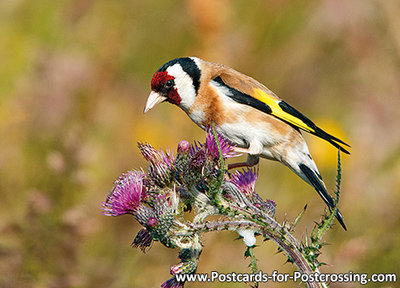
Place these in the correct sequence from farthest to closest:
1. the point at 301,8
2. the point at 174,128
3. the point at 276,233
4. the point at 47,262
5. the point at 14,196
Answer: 1. the point at 301,8
2. the point at 174,128
3. the point at 14,196
4. the point at 47,262
5. the point at 276,233

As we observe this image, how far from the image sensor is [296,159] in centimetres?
374

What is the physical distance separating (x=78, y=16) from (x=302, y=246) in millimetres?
4127

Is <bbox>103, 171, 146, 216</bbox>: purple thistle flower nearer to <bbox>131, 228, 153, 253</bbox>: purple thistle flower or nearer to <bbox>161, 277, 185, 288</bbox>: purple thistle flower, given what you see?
<bbox>131, 228, 153, 253</bbox>: purple thistle flower

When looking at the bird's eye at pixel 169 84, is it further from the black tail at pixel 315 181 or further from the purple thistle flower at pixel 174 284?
the purple thistle flower at pixel 174 284

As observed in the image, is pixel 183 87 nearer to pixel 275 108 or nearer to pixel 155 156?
pixel 275 108

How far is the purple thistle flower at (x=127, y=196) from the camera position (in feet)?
8.52

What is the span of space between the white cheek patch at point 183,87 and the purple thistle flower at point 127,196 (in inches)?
48.3

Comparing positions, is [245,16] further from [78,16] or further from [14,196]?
[14,196]

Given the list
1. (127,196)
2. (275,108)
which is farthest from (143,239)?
(275,108)

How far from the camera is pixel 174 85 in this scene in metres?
3.77

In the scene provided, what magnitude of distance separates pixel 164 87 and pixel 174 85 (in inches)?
3.1

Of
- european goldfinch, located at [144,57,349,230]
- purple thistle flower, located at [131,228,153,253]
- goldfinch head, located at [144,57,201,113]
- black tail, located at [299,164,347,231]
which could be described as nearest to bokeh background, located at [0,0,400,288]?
black tail, located at [299,164,347,231]

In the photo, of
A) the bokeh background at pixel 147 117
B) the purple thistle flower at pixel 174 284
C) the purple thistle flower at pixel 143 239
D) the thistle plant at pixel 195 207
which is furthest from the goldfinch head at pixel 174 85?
the purple thistle flower at pixel 174 284

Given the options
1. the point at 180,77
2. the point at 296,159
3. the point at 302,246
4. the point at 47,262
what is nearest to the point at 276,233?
the point at 302,246
